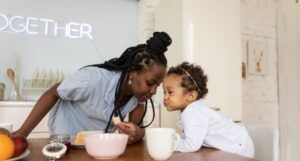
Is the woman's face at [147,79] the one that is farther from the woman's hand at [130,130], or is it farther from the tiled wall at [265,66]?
the tiled wall at [265,66]

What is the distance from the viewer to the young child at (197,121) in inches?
38.0

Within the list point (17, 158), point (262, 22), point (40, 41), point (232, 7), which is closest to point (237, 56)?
point (232, 7)

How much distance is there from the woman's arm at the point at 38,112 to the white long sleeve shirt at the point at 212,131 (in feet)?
1.52

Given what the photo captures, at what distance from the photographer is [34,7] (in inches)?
86.7

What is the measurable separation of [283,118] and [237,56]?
3.07 feet

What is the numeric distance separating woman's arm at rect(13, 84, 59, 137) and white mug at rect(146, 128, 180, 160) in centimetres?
45

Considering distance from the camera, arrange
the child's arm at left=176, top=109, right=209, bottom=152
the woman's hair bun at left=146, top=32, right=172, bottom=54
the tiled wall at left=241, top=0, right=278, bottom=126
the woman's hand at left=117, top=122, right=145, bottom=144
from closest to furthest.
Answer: the child's arm at left=176, top=109, right=209, bottom=152, the woman's hand at left=117, top=122, right=145, bottom=144, the woman's hair bun at left=146, top=32, right=172, bottom=54, the tiled wall at left=241, top=0, right=278, bottom=126

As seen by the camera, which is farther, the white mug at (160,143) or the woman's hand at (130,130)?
the woman's hand at (130,130)

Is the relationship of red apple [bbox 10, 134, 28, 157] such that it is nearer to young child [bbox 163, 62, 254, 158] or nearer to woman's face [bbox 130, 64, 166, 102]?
young child [bbox 163, 62, 254, 158]

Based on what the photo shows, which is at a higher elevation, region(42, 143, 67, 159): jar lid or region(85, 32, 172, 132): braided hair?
region(85, 32, 172, 132): braided hair

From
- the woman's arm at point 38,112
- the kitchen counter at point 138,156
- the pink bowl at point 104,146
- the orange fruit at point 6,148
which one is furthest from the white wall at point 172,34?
the orange fruit at point 6,148

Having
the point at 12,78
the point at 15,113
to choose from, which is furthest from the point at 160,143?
the point at 12,78

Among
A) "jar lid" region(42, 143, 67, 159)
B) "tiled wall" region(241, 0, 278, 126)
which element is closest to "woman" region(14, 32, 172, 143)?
"jar lid" region(42, 143, 67, 159)

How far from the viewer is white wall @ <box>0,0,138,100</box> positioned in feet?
7.02
